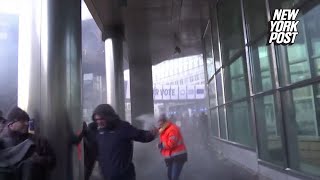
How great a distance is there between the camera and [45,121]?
4570mm

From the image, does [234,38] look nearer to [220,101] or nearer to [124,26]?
[220,101]

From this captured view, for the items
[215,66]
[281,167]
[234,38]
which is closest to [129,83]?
[215,66]

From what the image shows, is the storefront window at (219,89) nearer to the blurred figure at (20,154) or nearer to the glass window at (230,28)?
the glass window at (230,28)

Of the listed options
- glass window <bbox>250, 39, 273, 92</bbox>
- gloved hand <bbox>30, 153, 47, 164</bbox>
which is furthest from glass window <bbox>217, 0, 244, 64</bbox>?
gloved hand <bbox>30, 153, 47, 164</bbox>

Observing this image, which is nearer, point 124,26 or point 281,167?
point 281,167

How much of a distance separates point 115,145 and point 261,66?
4613 millimetres

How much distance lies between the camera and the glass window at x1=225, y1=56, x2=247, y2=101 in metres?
10.2

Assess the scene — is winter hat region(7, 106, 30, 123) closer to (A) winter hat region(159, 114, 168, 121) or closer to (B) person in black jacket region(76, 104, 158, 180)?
(B) person in black jacket region(76, 104, 158, 180)

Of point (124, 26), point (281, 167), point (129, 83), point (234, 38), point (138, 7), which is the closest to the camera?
point (281, 167)

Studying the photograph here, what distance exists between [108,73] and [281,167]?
36.7ft

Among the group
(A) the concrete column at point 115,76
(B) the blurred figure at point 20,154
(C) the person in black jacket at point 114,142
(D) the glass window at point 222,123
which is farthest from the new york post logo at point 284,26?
(A) the concrete column at point 115,76

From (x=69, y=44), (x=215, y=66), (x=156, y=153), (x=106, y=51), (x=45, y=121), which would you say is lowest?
(x=156, y=153)

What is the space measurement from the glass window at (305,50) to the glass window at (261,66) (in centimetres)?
101

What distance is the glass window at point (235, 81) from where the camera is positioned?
10.2 metres
